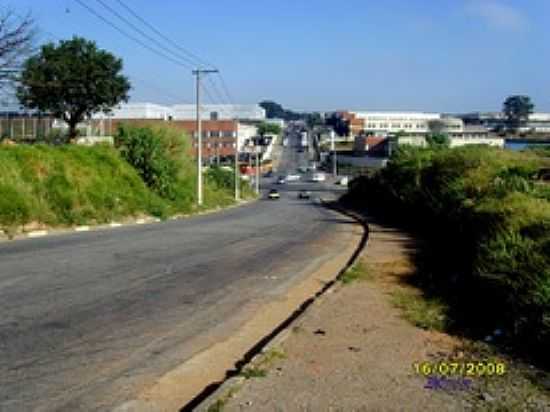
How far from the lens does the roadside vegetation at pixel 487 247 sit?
9281mm

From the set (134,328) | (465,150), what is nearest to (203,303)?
(134,328)

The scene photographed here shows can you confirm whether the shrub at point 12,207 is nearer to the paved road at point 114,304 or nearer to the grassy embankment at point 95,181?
the grassy embankment at point 95,181

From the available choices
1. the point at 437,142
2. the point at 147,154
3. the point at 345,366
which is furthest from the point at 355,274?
the point at 437,142

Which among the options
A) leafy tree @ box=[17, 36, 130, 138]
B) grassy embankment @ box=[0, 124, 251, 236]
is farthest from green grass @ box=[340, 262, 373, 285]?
leafy tree @ box=[17, 36, 130, 138]

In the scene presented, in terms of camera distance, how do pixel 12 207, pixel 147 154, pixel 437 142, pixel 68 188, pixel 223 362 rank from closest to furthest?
pixel 223 362 < pixel 12 207 < pixel 68 188 < pixel 147 154 < pixel 437 142

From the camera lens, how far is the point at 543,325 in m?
8.49

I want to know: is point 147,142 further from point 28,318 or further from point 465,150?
point 28,318

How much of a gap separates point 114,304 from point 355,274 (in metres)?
5.09

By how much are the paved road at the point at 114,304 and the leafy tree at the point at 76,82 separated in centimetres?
4705

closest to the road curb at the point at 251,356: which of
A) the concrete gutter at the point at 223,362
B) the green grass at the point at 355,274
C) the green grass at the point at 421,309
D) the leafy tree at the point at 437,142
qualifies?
the concrete gutter at the point at 223,362

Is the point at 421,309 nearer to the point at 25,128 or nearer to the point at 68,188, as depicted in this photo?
the point at 68,188

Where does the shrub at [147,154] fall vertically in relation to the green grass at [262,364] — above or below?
above

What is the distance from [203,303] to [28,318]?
2732 mm

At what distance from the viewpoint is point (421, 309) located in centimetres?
1095
